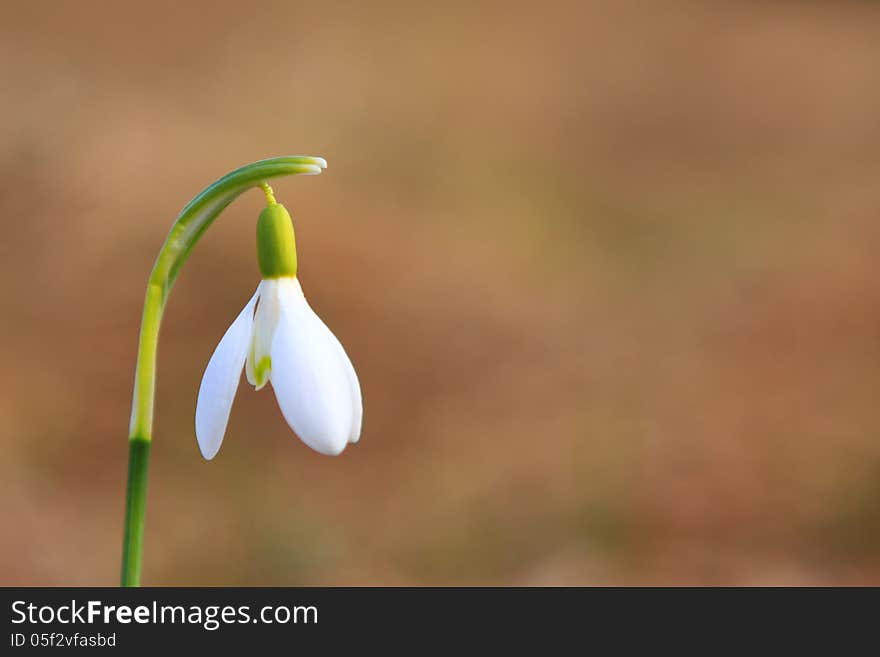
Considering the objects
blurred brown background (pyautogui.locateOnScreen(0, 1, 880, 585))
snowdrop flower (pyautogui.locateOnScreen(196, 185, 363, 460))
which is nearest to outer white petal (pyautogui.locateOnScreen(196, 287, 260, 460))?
snowdrop flower (pyautogui.locateOnScreen(196, 185, 363, 460))

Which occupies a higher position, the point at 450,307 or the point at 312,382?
the point at 450,307

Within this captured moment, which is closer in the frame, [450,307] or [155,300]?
[155,300]

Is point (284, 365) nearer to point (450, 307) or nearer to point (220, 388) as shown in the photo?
point (220, 388)

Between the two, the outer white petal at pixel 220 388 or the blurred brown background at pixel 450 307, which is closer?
the outer white petal at pixel 220 388

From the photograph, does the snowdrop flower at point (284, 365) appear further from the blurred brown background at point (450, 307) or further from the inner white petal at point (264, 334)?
the blurred brown background at point (450, 307)

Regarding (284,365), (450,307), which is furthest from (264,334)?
(450,307)

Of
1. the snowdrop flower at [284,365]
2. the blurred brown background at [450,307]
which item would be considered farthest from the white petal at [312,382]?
the blurred brown background at [450,307]
